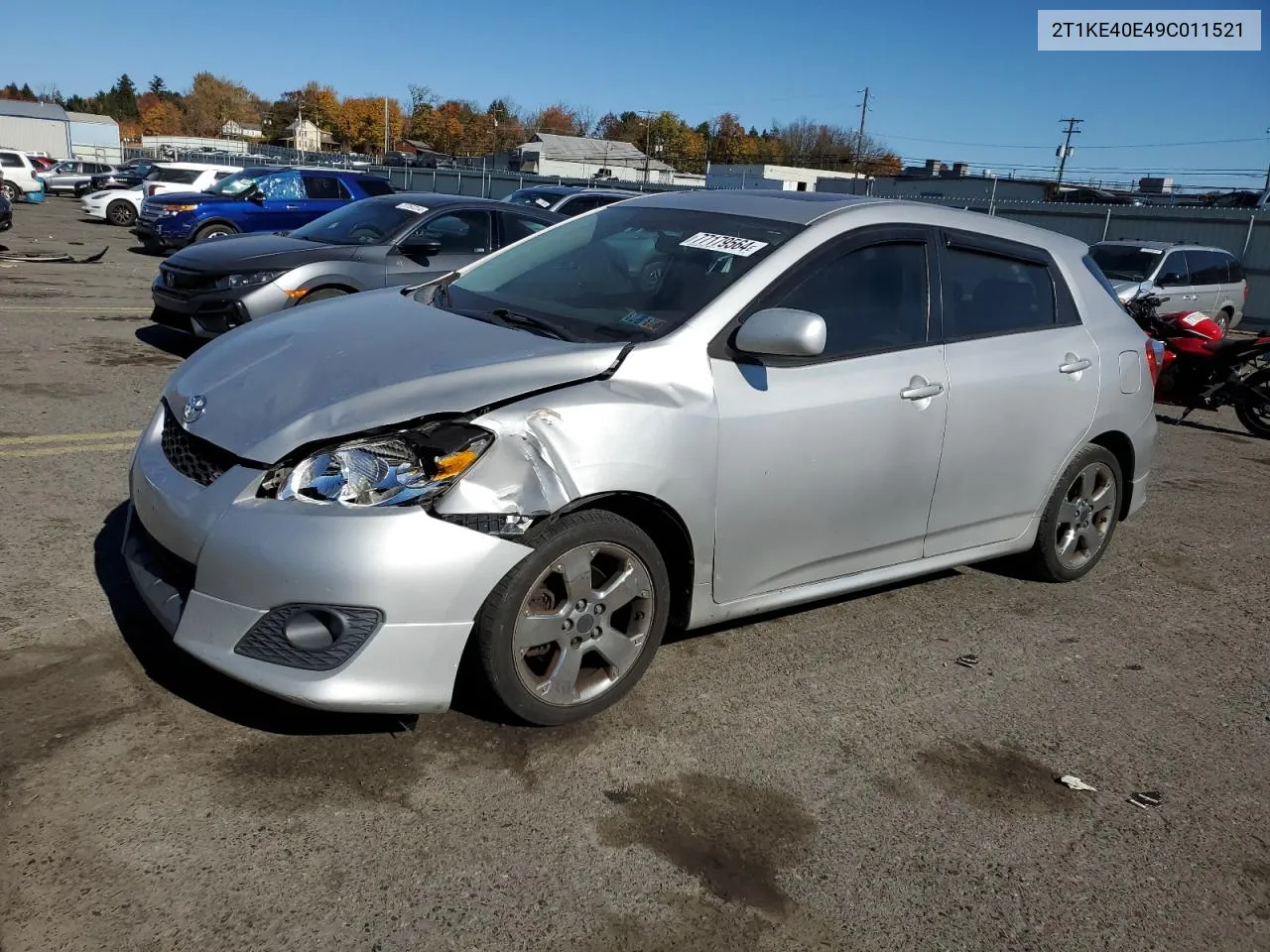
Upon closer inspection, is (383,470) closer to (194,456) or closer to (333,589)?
(333,589)

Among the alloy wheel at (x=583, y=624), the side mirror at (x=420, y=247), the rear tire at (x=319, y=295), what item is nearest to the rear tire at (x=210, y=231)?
the rear tire at (x=319, y=295)

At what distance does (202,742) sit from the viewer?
3111 millimetres

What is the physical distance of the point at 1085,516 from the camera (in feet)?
16.9

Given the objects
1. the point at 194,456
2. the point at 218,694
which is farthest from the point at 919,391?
the point at 218,694

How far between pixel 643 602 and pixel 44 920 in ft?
6.09

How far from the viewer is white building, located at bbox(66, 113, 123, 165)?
7306 centimetres

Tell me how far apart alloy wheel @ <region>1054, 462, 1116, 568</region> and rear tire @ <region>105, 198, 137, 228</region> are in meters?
27.2

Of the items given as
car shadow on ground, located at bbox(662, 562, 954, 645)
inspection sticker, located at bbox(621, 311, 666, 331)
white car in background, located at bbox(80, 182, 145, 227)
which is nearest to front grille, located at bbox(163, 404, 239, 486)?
inspection sticker, located at bbox(621, 311, 666, 331)

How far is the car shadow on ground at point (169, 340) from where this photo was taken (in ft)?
30.6

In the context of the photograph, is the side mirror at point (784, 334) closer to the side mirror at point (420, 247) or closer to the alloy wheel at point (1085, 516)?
the alloy wheel at point (1085, 516)

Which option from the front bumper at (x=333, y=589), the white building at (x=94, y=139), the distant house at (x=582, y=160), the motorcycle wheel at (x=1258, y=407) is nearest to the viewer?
the front bumper at (x=333, y=589)

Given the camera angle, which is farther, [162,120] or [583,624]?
→ [162,120]

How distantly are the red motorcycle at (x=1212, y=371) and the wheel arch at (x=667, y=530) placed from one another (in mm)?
7518

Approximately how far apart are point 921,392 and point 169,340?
8003 mm
